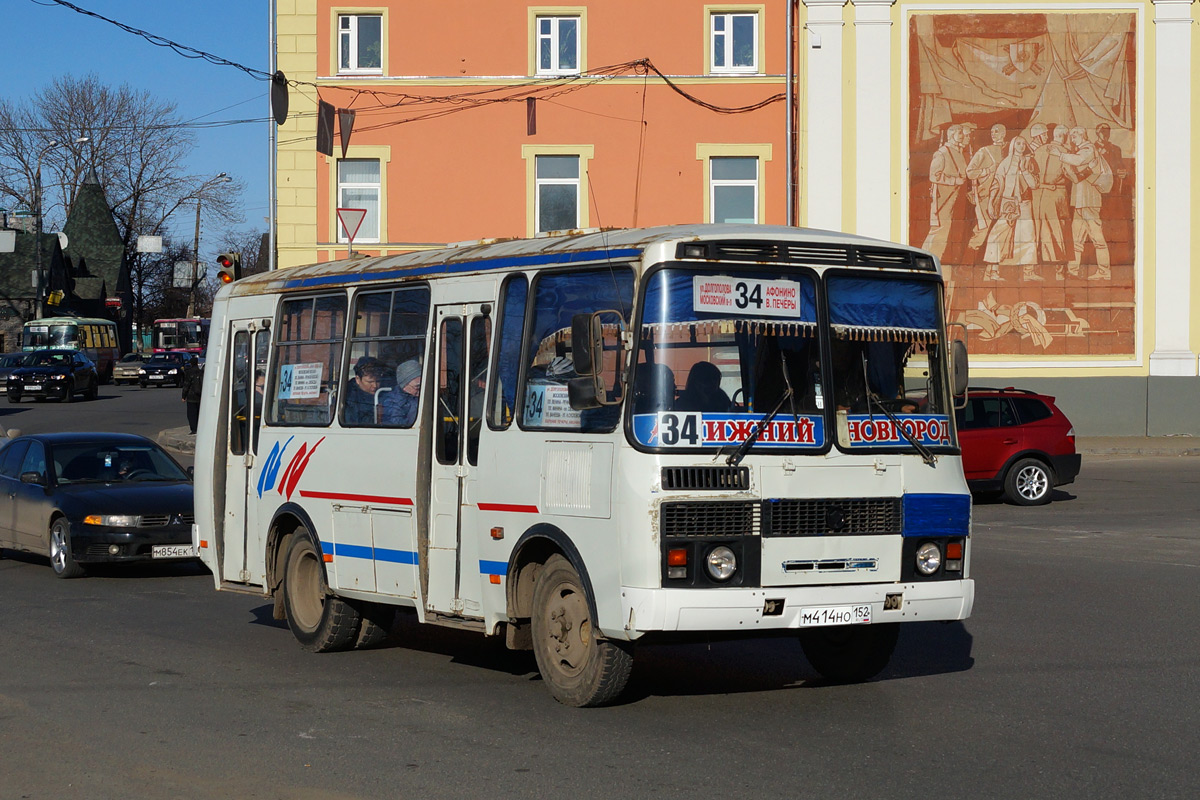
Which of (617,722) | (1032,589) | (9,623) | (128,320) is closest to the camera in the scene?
(617,722)

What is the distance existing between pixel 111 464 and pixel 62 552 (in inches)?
59.8

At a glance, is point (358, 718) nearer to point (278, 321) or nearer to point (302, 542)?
point (302, 542)

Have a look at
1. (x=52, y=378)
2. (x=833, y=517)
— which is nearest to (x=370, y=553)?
(x=833, y=517)

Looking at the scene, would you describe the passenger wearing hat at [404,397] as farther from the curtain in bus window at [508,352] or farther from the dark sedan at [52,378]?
the dark sedan at [52,378]

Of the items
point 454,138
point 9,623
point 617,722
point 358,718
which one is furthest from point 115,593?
point 454,138

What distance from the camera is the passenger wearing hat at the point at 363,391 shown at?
9.92 metres

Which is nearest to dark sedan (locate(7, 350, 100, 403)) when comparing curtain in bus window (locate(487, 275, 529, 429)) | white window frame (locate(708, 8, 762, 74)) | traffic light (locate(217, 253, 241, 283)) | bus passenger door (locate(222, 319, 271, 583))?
white window frame (locate(708, 8, 762, 74))

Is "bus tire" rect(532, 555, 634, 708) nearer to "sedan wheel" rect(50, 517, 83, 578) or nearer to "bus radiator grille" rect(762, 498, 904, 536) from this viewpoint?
"bus radiator grille" rect(762, 498, 904, 536)

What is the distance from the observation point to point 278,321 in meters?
11.2

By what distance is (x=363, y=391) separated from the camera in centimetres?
1006

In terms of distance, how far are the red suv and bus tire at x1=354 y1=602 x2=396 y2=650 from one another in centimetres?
1249

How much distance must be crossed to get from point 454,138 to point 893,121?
32.1ft

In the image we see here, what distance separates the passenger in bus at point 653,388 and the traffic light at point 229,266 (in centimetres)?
1433

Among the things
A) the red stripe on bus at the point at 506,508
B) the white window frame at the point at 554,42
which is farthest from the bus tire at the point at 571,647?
the white window frame at the point at 554,42
